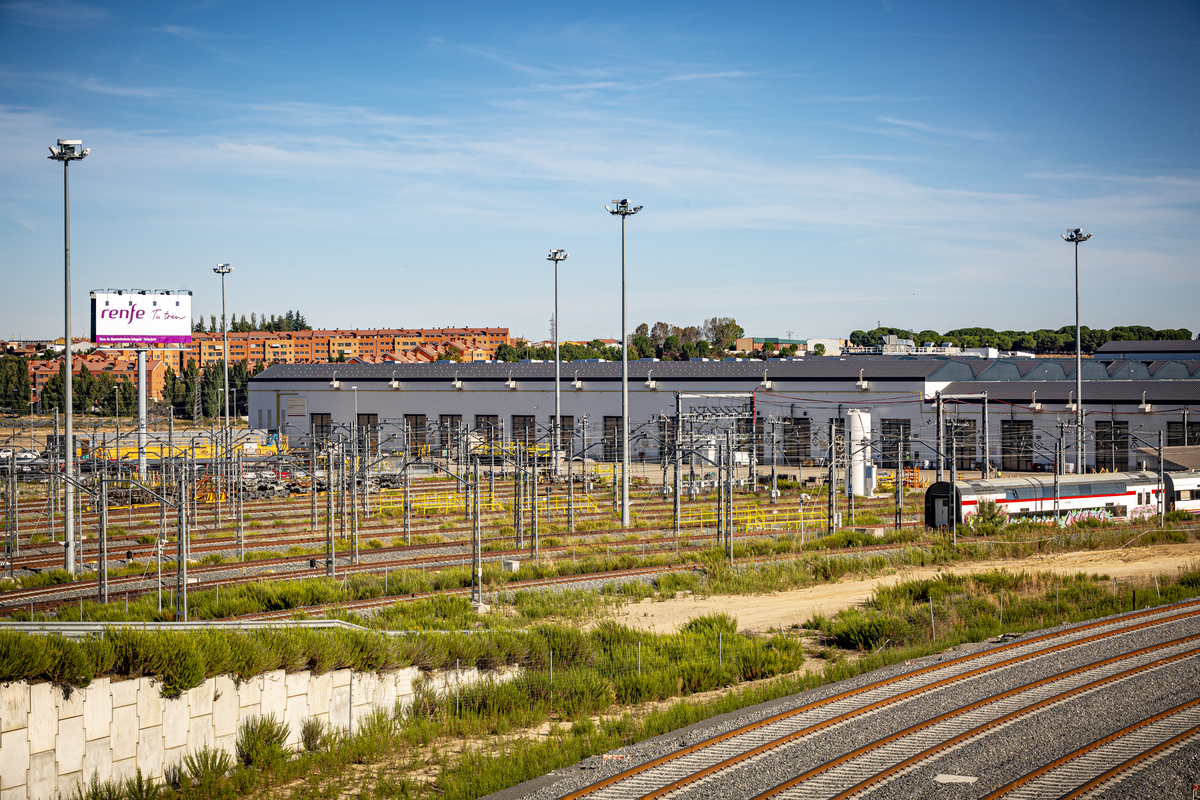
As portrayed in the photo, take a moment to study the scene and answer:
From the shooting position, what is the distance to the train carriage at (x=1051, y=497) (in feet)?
121

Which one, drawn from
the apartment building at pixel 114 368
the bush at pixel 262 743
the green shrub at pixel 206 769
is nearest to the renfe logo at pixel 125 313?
the bush at pixel 262 743

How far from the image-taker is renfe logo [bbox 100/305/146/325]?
190 feet

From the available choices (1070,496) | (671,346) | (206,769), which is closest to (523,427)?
(1070,496)

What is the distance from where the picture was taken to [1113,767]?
12.5 metres

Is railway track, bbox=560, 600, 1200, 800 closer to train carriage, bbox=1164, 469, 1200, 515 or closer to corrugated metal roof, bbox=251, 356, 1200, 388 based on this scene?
train carriage, bbox=1164, 469, 1200, 515

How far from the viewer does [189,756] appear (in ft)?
42.3

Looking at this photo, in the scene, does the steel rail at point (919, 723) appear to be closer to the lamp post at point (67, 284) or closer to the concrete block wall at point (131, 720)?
the concrete block wall at point (131, 720)

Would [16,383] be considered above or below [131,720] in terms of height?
above

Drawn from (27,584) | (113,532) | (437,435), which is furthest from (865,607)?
(437,435)

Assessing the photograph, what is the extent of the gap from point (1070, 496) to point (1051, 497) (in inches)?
38.6

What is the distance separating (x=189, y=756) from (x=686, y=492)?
133ft

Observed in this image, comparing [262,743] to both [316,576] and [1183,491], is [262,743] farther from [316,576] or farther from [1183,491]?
[1183,491]

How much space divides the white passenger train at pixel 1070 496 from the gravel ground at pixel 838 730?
1745 cm

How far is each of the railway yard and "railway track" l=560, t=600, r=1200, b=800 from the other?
0.05 metres
